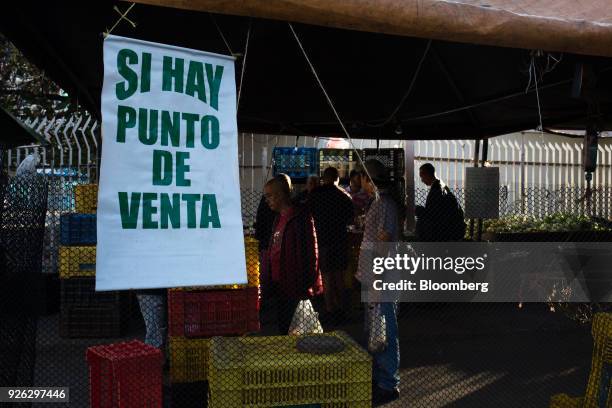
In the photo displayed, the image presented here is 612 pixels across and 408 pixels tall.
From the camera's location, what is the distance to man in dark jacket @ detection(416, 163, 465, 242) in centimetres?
866

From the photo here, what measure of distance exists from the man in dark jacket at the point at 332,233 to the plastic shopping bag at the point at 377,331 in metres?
3.14

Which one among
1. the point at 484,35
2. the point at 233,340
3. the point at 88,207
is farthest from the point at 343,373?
the point at 88,207

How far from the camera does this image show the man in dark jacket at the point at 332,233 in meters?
8.60

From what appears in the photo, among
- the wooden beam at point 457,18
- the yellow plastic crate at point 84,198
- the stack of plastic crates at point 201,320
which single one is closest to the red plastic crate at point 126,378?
the stack of plastic crates at point 201,320

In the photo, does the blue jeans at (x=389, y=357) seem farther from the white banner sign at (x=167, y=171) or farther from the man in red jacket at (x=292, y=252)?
the white banner sign at (x=167, y=171)

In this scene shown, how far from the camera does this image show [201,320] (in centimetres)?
564

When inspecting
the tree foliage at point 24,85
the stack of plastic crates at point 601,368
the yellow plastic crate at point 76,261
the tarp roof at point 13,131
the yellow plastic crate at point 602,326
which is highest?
the tree foliage at point 24,85

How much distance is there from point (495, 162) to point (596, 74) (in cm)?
997

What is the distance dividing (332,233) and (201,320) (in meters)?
3.30

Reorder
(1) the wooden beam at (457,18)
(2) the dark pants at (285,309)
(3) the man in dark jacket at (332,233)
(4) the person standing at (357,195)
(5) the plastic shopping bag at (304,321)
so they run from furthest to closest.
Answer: (4) the person standing at (357,195), (3) the man in dark jacket at (332,233), (2) the dark pants at (285,309), (5) the plastic shopping bag at (304,321), (1) the wooden beam at (457,18)

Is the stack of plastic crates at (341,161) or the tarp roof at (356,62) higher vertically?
the tarp roof at (356,62)

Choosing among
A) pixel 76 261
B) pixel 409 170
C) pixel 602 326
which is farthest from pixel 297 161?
pixel 602 326

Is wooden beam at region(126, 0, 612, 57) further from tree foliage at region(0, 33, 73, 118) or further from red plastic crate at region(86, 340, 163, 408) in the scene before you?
tree foliage at region(0, 33, 73, 118)

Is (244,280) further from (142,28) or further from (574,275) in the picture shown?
(574,275)
